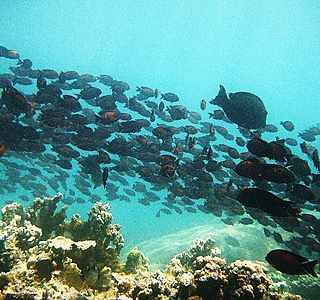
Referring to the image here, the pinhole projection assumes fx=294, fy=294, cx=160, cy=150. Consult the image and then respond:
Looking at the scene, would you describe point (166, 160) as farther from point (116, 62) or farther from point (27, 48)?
point (27, 48)

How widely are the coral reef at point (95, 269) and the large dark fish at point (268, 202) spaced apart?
0.84 m

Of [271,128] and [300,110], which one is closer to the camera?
[271,128]

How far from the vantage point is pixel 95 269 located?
620cm

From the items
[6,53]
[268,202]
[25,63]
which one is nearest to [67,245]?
[268,202]

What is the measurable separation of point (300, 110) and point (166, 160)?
9616cm

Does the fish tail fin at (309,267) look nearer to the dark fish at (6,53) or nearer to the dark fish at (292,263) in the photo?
the dark fish at (292,263)

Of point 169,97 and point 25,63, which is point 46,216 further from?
point 25,63

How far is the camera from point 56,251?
18.8 feet

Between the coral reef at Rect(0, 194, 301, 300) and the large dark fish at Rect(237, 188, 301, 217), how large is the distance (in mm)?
841

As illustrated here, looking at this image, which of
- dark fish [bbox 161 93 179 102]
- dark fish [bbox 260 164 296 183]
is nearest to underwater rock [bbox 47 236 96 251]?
dark fish [bbox 260 164 296 183]

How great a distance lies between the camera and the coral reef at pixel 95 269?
404 centimetres

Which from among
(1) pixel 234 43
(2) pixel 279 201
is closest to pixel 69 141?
(2) pixel 279 201

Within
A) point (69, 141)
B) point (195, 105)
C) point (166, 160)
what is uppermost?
point (166, 160)

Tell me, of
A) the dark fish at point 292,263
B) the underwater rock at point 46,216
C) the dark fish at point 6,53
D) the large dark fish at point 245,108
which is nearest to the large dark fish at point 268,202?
the dark fish at point 292,263
